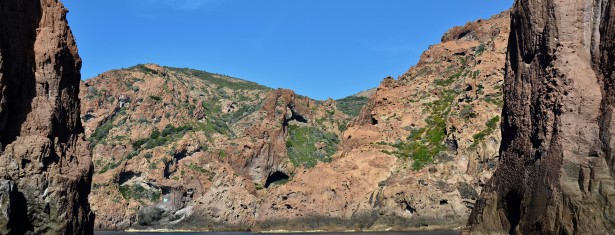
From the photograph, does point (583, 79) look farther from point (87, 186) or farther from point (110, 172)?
point (110, 172)

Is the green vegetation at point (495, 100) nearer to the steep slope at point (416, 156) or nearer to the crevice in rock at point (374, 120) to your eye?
the steep slope at point (416, 156)

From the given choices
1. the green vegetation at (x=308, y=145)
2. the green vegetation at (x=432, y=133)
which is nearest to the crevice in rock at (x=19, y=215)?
the green vegetation at (x=432, y=133)

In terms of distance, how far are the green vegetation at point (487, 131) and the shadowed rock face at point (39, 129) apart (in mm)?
70646

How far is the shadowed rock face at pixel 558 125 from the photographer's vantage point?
40.7 meters

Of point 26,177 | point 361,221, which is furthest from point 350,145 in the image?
point 26,177

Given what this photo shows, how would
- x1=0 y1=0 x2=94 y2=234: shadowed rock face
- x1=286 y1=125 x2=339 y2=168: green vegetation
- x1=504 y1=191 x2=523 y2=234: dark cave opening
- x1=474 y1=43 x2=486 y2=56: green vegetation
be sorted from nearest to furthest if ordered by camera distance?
x1=0 y1=0 x2=94 y2=234: shadowed rock face, x1=504 y1=191 x2=523 y2=234: dark cave opening, x1=474 y1=43 x2=486 y2=56: green vegetation, x1=286 y1=125 x2=339 y2=168: green vegetation

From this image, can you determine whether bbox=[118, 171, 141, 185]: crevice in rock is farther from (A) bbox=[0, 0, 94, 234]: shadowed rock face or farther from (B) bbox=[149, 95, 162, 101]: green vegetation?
(A) bbox=[0, 0, 94, 234]: shadowed rock face

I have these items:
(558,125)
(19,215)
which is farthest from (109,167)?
(558,125)

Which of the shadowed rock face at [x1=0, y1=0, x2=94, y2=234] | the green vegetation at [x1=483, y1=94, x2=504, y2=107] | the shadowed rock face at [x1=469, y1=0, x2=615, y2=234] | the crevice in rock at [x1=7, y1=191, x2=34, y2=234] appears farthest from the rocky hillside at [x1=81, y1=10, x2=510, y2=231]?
the crevice in rock at [x1=7, y1=191, x2=34, y2=234]

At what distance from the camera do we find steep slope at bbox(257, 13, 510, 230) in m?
107

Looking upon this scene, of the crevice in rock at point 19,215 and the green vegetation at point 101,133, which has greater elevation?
the green vegetation at point 101,133

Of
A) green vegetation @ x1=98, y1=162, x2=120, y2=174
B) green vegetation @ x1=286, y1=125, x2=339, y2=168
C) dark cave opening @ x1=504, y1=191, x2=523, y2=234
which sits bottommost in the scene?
dark cave opening @ x1=504, y1=191, x2=523, y2=234

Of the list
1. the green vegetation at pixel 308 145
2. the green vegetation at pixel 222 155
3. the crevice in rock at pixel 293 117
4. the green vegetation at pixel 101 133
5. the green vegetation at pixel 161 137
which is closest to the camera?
the green vegetation at pixel 222 155

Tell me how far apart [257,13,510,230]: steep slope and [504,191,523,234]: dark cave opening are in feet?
169
